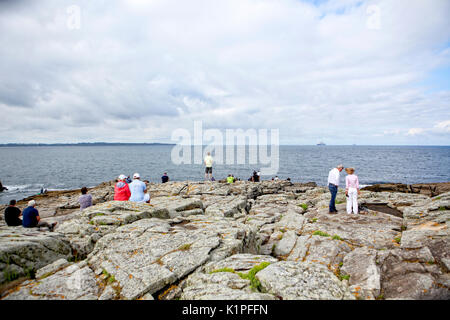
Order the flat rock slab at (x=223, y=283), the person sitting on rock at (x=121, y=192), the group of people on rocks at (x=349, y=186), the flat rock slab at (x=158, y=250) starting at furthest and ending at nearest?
the person sitting on rock at (x=121, y=192)
the group of people on rocks at (x=349, y=186)
the flat rock slab at (x=158, y=250)
the flat rock slab at (x=223, y=283)

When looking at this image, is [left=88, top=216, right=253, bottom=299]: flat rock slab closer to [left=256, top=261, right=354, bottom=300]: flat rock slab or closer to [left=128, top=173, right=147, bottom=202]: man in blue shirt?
[left=256, top=261, right=354, bottom=300]: flat rock slab

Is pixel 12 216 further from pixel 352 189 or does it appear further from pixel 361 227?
pixel 352 189

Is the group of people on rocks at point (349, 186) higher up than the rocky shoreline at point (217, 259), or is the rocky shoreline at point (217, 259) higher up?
the group of people on rocks at point (349, 186)

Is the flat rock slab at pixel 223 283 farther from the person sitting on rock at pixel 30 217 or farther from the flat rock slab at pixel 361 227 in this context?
the person sitting on rock at pixel 30 217

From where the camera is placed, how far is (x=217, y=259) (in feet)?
25.9

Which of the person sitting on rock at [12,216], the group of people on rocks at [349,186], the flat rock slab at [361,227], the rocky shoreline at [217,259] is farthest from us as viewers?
the group of people on rocks at [349,186]

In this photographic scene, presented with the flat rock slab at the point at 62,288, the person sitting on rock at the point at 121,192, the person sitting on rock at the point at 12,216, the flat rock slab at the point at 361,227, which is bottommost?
the flat rock slab at the point at 361,227

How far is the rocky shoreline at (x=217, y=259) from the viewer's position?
6.09 m

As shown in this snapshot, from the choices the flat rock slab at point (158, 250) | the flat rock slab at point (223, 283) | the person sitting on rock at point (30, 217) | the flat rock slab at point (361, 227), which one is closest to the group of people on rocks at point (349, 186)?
the flat rock slab at point (361, 227)

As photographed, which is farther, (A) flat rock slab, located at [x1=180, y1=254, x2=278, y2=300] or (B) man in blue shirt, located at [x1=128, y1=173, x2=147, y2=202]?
(B) man in blue shirt, located at [x1=128, y1=173, x2=147, y2=202]

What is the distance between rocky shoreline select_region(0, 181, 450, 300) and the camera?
6.09 meters

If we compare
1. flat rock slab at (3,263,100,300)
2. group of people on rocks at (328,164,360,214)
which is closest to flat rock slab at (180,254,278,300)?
flat rock slab at (3,263,100,300)

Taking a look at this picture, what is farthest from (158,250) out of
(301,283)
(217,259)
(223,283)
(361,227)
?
(361,227)
